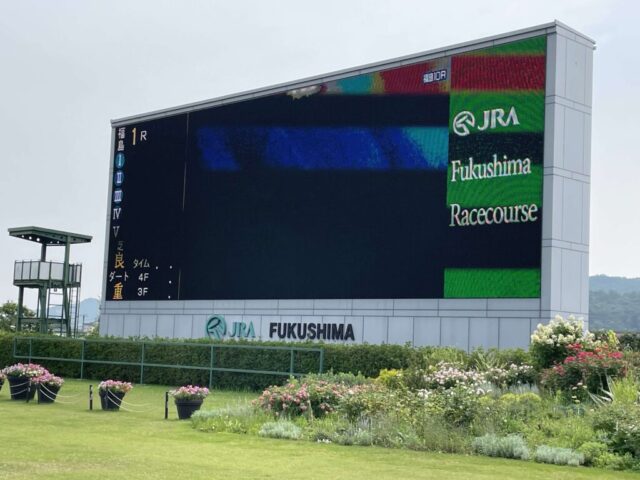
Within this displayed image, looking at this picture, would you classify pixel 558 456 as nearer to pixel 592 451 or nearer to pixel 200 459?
pixel 592 451

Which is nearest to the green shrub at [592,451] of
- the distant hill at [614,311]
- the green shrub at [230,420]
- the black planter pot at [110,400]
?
the green shrub at [230,420]

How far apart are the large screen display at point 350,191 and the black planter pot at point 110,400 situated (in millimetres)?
11093

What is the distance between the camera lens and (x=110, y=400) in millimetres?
Answer: 24000

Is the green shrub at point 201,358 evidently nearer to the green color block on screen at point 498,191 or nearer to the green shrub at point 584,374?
the green color block on screen at point 498,191

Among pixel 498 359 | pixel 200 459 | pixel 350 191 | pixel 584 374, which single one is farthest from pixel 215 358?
pixel 200 459

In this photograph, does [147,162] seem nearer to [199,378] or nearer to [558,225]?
[199,378]

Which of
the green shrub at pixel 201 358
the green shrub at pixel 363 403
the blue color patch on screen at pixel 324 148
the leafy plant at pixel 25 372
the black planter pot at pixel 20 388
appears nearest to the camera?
the green shrub at pixel 363 403

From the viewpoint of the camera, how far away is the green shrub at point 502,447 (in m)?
15.8

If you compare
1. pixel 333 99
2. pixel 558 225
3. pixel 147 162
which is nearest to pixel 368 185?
pixel 333 99

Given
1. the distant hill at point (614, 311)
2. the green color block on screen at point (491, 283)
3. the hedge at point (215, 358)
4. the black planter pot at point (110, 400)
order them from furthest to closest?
the distant hill at point (614, 311), the green color block on screen at point (491, 283), the hedge at point (215, 358), the black planter pot at point (110, 400)

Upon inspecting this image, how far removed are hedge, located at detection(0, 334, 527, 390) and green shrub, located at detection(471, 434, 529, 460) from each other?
29.9ft

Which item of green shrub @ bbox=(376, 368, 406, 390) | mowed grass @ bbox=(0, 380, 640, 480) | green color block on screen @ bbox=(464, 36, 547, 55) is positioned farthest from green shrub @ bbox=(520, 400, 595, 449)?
green color block on screen @ bbox=(464, 36, 547, 55)

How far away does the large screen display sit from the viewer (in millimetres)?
29891

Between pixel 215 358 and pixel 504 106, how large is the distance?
12425 mm
